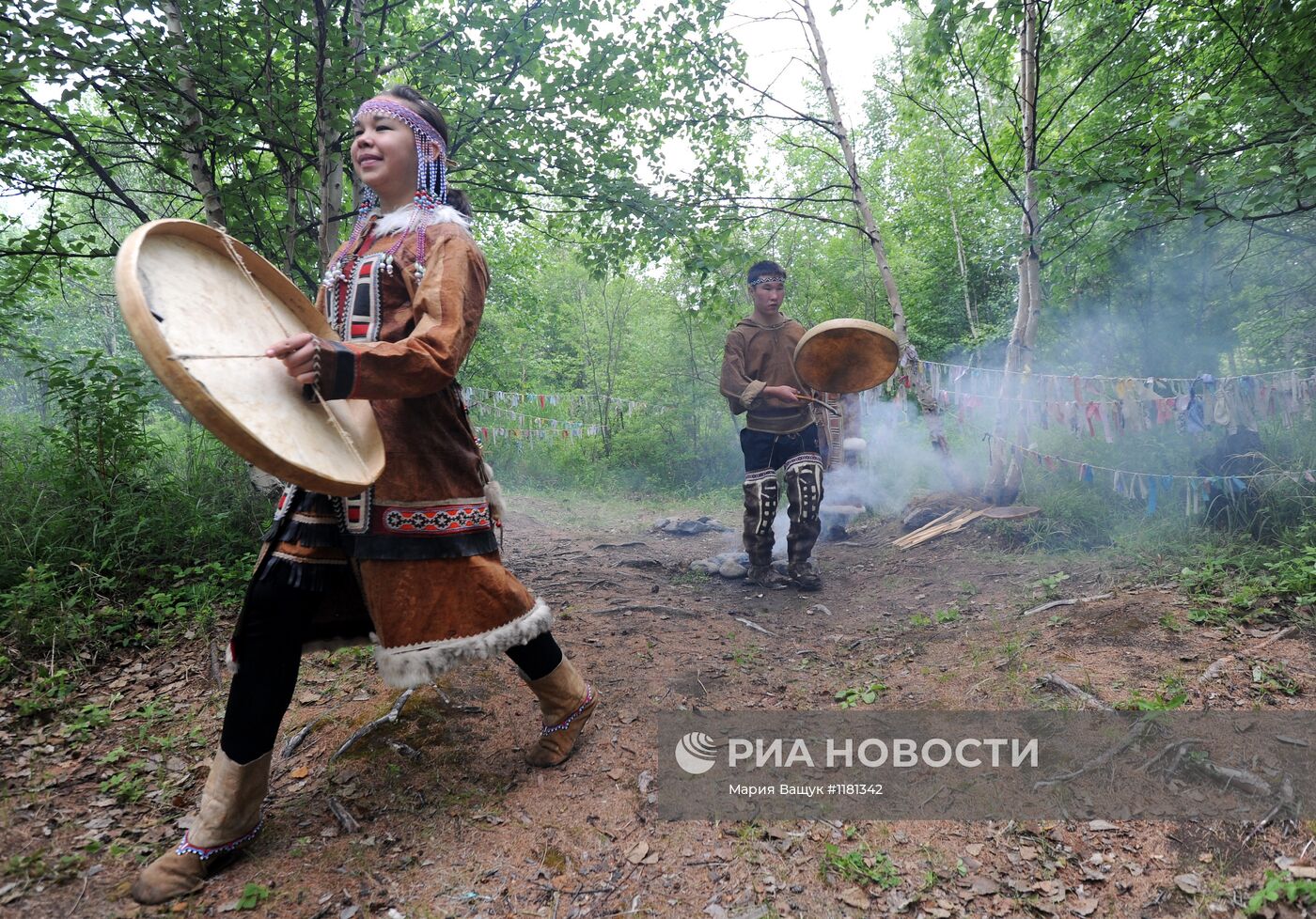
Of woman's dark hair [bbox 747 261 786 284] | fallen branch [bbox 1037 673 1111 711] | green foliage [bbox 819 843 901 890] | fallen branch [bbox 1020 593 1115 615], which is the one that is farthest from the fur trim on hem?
woman's dark hair [bbox 747 261 786 284]

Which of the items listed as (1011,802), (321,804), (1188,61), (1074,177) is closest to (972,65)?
(1188,61)

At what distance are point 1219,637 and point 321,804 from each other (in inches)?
148

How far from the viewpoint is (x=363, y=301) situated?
218 centimetres

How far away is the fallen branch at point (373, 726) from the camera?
257cm

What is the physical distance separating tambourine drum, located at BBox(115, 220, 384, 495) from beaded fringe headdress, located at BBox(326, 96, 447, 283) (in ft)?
1.20

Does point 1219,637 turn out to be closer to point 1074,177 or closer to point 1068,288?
point 1074,177

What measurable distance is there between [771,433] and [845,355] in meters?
0.81

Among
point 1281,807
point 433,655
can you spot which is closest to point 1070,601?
point 1281,807

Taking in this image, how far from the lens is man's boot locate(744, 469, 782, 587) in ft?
17.2

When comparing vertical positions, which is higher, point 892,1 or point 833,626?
point 892,1

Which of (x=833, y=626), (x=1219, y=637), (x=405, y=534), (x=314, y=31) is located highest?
(x=314, y=31)

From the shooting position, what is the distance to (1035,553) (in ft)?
17.1

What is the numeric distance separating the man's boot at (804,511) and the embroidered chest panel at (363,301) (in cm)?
353

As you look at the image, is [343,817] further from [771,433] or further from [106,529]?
[771,433]
